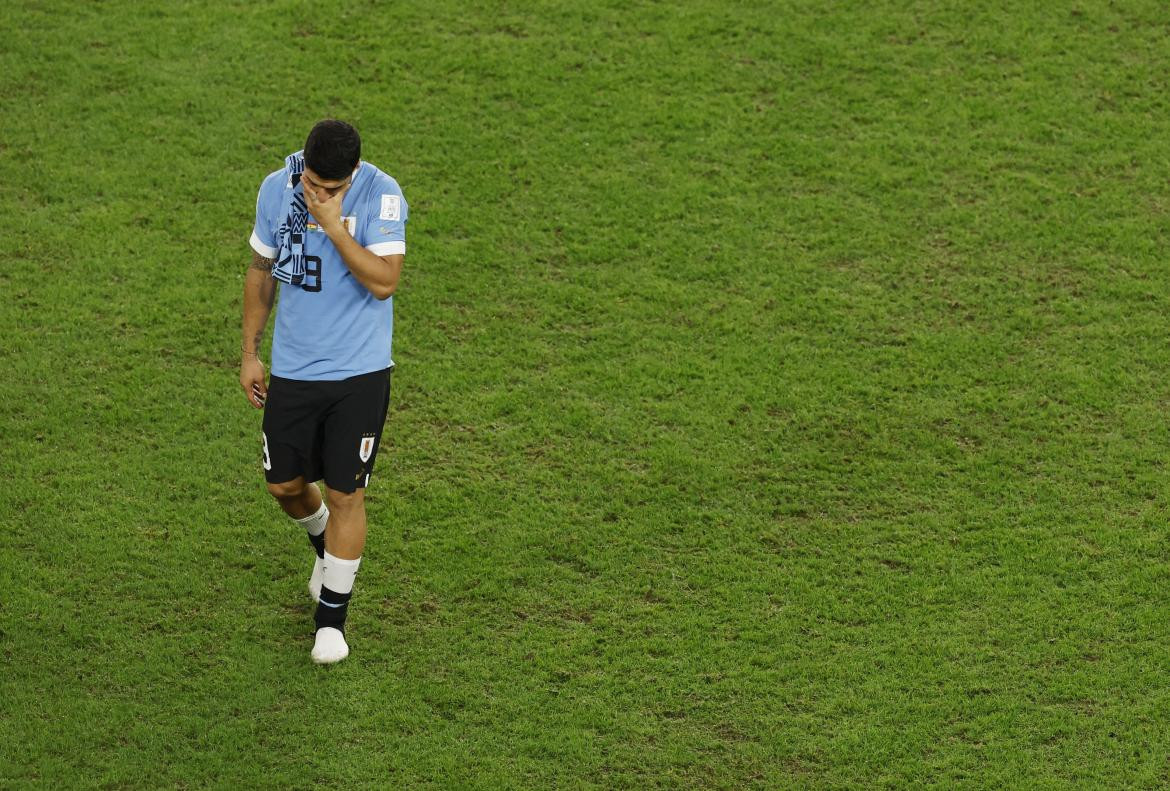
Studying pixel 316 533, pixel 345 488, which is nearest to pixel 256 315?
pixel 345 488

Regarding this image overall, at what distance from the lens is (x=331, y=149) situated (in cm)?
493

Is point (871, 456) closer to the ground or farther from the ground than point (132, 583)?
farther from the ground

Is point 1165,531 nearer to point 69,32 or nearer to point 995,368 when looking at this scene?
point 995,368

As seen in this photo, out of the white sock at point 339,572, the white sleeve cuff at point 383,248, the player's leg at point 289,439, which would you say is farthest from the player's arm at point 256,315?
the white sock at point 339,572

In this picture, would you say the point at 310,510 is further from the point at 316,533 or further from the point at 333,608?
the point at 333,608

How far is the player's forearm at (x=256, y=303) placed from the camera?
17.7ft

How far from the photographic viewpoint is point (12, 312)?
7.15 metres

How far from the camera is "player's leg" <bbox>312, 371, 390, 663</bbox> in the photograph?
531 centimetres

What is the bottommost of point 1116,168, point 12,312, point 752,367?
point 12,312

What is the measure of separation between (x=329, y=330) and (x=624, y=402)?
198cm

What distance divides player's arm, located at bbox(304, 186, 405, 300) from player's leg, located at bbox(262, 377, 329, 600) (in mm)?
488

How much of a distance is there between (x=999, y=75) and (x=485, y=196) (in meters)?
3.35

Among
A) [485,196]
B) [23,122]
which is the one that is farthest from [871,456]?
[23,122]

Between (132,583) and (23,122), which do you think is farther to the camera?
(23,122)
